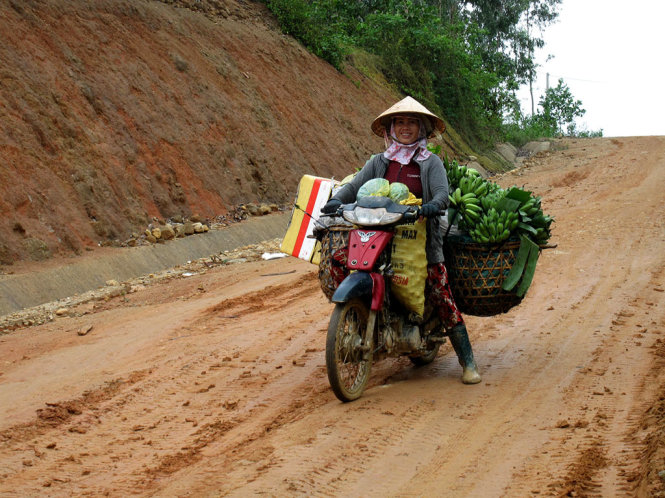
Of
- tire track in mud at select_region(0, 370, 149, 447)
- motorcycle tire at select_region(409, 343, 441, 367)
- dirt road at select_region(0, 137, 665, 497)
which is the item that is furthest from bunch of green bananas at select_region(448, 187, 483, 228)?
tire track in mud at select_region(0, 370, 149, 447)

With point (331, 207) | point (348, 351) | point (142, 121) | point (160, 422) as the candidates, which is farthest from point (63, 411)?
point (142, 121)

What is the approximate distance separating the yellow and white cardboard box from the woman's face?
122 cm

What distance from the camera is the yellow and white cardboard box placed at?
7539 millimetres

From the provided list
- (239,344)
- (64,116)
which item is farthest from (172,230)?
(239,344)

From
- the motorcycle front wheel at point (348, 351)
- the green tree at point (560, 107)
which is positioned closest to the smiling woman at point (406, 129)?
the motorcycle front wheel at point (348, 351)

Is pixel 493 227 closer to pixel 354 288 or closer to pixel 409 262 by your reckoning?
pixel 409 262

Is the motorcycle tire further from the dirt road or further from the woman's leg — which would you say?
the woman's leg

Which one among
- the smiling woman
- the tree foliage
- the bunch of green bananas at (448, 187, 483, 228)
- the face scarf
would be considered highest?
the tree foliage

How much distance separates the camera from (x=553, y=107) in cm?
4991

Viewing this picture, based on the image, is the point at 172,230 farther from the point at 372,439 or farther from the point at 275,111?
the point at 372,439

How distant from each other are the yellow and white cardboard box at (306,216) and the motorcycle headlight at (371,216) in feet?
5.36

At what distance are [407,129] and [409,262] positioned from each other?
1168 mm

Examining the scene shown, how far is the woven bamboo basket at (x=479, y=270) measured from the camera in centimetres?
636

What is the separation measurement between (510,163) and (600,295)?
80.5ft
